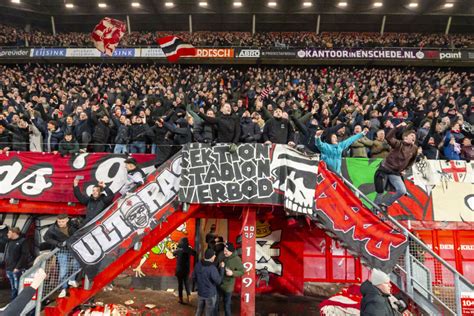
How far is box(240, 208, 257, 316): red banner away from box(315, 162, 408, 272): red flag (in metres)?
1.52

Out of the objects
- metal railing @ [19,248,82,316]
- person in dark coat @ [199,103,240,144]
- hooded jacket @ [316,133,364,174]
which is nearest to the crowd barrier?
hooded jacket @ [316,133,364,174]

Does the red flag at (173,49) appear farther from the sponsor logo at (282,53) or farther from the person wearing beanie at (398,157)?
the person wearing beanie at (398,157)

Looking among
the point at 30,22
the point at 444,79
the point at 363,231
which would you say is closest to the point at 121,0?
the point at 30,22

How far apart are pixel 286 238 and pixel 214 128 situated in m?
5.14

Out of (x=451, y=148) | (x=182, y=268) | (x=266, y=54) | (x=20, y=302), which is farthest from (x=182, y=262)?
(x=266, y=54)

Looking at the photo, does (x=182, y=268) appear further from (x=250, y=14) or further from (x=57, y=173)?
(x=250, y=14)

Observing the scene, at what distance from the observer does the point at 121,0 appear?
89.6 ft

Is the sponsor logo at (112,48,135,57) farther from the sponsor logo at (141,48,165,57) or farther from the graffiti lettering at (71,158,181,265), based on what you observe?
the graffiti lettering at (71,158,181,265)

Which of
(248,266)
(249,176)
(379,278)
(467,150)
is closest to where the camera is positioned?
(379,278)

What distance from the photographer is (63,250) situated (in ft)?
22.4

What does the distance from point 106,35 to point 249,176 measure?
42.6 ft

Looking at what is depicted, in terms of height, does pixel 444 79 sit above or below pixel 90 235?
above

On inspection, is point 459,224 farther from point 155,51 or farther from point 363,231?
point 155,51

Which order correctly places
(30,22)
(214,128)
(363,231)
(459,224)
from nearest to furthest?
(363,231) → (214,128) → (459,224) → (30,22)
